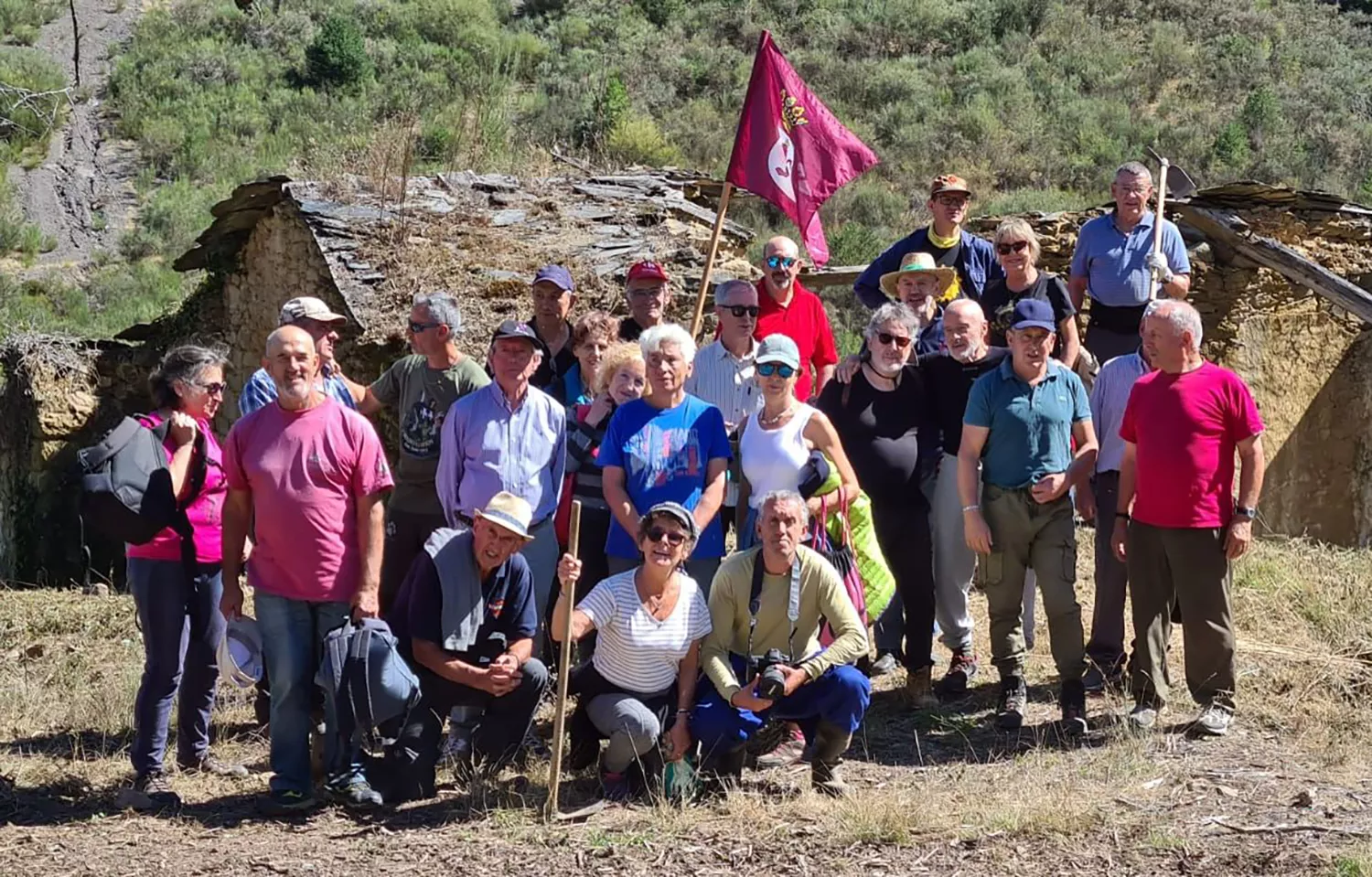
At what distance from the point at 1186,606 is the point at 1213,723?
53 centimetres

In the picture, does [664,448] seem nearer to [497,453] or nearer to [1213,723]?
[497,453]

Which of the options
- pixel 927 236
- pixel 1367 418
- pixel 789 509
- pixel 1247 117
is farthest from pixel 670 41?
pixel 789 509

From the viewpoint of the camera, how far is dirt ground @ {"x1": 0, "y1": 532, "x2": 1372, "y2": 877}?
5.35 m

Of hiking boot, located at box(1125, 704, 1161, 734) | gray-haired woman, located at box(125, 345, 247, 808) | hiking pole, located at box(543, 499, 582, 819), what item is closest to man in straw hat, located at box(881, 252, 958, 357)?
hiking boot, located at box(1125, 704, 1161, 734)

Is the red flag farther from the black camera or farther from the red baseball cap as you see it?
the black camera

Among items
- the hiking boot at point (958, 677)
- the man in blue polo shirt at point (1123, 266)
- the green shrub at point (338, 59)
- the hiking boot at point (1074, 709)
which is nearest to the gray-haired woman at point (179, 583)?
the hiking boot at point (958, 677)

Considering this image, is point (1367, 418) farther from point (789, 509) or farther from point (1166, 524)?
point (789, 509)

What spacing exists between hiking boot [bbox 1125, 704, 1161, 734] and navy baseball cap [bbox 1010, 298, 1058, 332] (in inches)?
69.4

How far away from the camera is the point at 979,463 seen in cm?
705

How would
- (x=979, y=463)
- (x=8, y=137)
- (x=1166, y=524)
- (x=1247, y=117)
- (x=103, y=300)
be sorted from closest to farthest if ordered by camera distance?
(x=1166, y=524) → (x=979, y=463) → (x=103, y=300) → (x=1247, y=117) → (x=8, y=137)

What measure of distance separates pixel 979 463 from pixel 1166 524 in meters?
0.89

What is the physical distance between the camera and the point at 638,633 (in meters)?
5.99

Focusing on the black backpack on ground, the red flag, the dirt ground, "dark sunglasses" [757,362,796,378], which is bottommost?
the dirt ground

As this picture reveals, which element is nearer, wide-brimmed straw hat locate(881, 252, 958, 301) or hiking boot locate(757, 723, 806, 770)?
hiking boot locate(757, 723, 806, 770)
